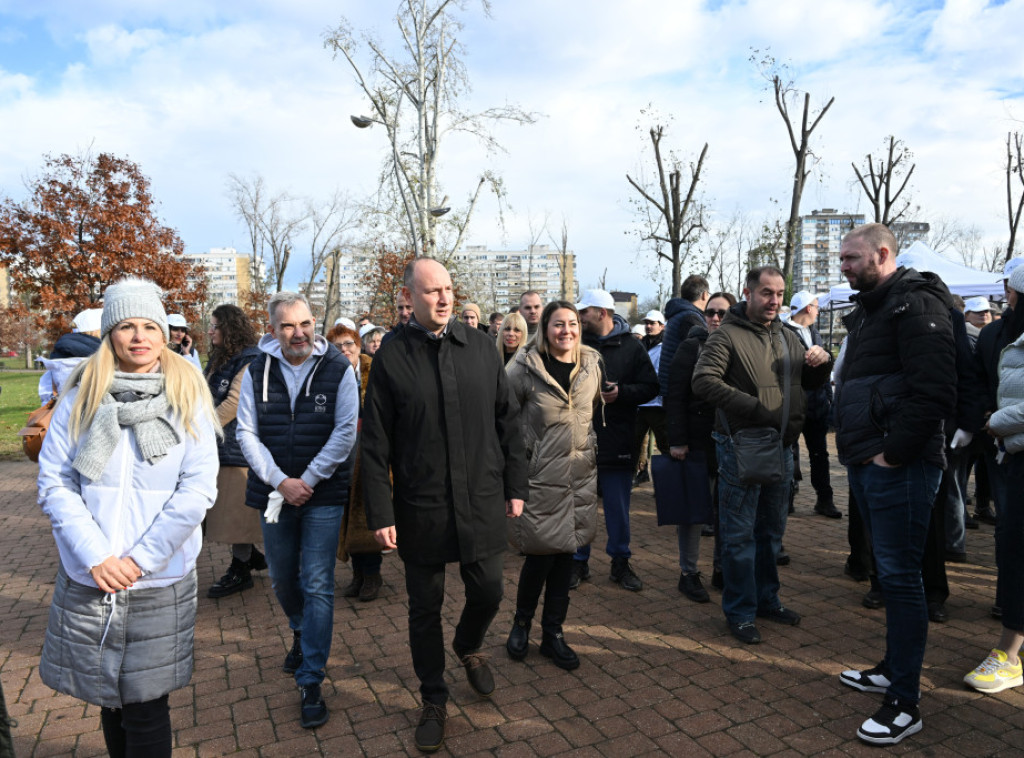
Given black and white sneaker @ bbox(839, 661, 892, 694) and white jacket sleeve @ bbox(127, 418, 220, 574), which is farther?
black and white sneaker @ bbox(839, 661, 892, 694)

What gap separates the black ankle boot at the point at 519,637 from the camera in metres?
4.03

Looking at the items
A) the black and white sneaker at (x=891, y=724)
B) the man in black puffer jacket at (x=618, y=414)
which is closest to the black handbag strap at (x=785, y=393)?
the man in black puffer jacket at (x=618, y=414)

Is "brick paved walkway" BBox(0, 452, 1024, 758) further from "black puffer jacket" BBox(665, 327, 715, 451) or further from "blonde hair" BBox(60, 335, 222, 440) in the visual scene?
"blonde hair" BBox(60, 335, 222, 440)

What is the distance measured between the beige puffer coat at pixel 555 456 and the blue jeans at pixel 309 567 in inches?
40.8

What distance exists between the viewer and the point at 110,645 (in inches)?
93.5

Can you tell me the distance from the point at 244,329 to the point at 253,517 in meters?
1.35

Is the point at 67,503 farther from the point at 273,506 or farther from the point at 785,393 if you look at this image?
the point at 785,393

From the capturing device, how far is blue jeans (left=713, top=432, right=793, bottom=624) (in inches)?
165

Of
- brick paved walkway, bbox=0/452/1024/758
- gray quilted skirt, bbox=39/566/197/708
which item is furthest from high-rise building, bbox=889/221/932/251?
gray quilted skirt, bbox=39/566/197/708

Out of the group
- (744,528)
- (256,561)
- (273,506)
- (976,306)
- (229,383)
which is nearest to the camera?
(273,506)

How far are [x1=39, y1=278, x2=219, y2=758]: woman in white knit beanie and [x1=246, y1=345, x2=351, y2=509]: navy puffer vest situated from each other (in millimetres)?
926

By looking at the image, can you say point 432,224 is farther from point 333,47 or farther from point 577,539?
point 577,539

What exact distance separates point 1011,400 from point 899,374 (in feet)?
2.64

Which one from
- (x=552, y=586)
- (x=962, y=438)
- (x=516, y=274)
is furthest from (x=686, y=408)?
(x=516, y=274)
